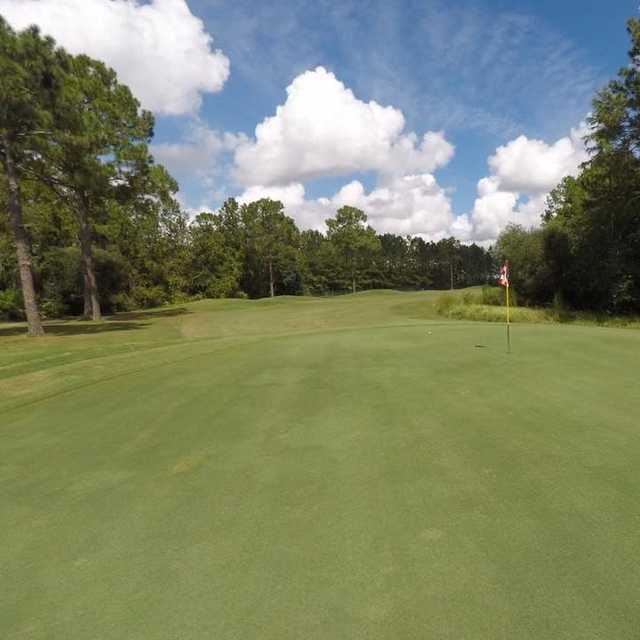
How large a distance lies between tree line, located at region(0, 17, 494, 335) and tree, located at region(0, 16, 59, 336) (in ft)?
0.13

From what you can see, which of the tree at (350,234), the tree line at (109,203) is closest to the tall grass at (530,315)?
the tree line at (109,203)

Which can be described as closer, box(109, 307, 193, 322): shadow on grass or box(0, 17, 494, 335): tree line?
box(0, 17, 494, 335): tree line

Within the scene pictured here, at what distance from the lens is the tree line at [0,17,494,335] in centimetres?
1850

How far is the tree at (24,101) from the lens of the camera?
56.2 ft

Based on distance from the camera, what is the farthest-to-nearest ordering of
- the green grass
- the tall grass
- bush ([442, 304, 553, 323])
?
bush ([442, 304, 553, 323]) < the tall grass < the green grass

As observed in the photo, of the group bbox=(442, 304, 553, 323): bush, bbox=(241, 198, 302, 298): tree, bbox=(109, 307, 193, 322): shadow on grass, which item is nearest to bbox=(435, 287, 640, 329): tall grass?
bbox=(442, 304, 553, 323): bush

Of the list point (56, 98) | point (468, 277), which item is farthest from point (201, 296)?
point (468, 277)

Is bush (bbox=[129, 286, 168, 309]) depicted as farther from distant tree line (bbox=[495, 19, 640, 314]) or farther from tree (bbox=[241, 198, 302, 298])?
distant tree line (bbox=[495, 19, 640, 314])

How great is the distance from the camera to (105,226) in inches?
1353

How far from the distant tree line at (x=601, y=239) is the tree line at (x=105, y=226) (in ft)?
74.7

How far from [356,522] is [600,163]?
2803cm

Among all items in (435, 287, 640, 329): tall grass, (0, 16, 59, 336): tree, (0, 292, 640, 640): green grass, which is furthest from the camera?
(435, 287, 640, 329): tall grass

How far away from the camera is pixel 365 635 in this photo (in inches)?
106

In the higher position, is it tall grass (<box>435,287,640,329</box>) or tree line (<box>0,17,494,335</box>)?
tree line (<box>0,17,494,335</box>)
